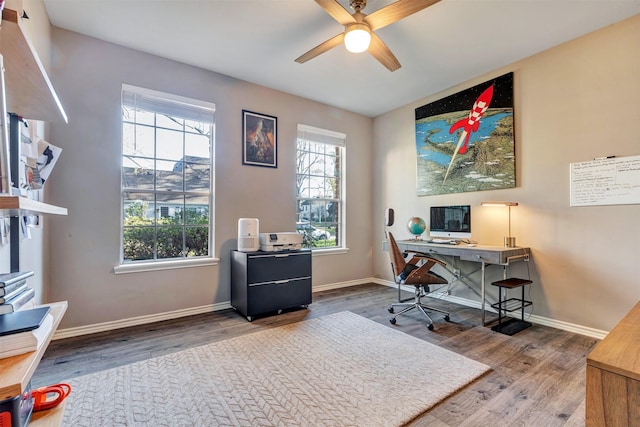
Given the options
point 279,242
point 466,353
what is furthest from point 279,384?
point 279,242

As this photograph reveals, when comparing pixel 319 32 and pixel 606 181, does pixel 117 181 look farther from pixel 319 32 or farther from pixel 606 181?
pixel 606 181

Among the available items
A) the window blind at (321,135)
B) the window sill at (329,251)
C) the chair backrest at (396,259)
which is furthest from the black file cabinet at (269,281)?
the window blind at (321,135)

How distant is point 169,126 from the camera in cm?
329

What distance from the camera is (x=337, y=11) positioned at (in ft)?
6.84

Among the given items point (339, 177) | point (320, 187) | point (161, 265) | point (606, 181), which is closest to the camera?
point (606, 181)

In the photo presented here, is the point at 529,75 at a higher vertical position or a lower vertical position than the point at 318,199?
higher

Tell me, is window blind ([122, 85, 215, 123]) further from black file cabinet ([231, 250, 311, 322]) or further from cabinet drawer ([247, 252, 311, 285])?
cabinet drawer ([247, 252, 311, 285])

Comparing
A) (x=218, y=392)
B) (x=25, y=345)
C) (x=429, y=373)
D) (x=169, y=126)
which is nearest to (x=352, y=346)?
(x=429, y=373)

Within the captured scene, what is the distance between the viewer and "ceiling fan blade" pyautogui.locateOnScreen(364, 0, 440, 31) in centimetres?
196

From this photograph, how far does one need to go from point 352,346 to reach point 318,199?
2.41 m

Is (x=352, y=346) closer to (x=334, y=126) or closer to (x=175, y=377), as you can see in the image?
(x=175, y=377)

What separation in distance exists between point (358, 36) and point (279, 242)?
217 cm

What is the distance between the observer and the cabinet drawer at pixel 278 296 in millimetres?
3125

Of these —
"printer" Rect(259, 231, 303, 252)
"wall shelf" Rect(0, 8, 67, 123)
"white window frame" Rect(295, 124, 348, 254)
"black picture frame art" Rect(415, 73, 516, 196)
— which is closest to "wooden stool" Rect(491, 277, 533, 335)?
"black picture frame art" Rect(415, 73, 516, 196)
